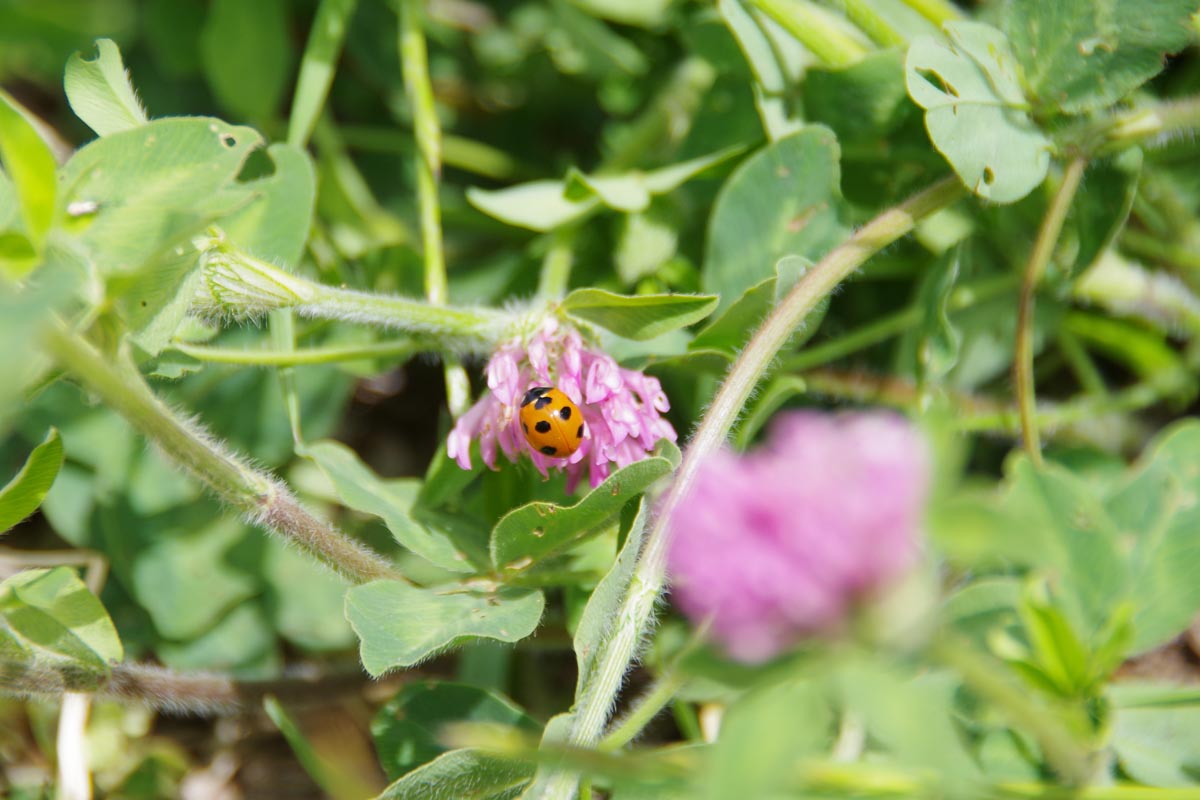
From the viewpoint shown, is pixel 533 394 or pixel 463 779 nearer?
pixel 463 779

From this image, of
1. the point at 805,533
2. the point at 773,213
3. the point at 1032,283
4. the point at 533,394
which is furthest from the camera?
the point at 1032,283

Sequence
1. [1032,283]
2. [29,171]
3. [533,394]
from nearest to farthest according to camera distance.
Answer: [29,171] < [533,394] < [1032,283]

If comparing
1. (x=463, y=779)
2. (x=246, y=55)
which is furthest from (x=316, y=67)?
(x=463, y=779)

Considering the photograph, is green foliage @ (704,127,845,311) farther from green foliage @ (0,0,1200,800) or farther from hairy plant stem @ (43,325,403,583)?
hairy plant stem @ (43,325,403,583)

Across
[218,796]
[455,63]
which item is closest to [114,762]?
[218,796]

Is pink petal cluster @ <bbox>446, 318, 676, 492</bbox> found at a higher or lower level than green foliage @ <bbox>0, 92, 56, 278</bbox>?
lower

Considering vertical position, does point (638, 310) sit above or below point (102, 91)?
below

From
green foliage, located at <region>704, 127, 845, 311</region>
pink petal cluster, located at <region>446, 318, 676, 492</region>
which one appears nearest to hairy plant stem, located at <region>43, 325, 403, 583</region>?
pink petal cluster, located at <region>446, 318, 676, 492</region>

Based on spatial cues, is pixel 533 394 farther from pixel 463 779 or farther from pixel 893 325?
pixel 893 325
